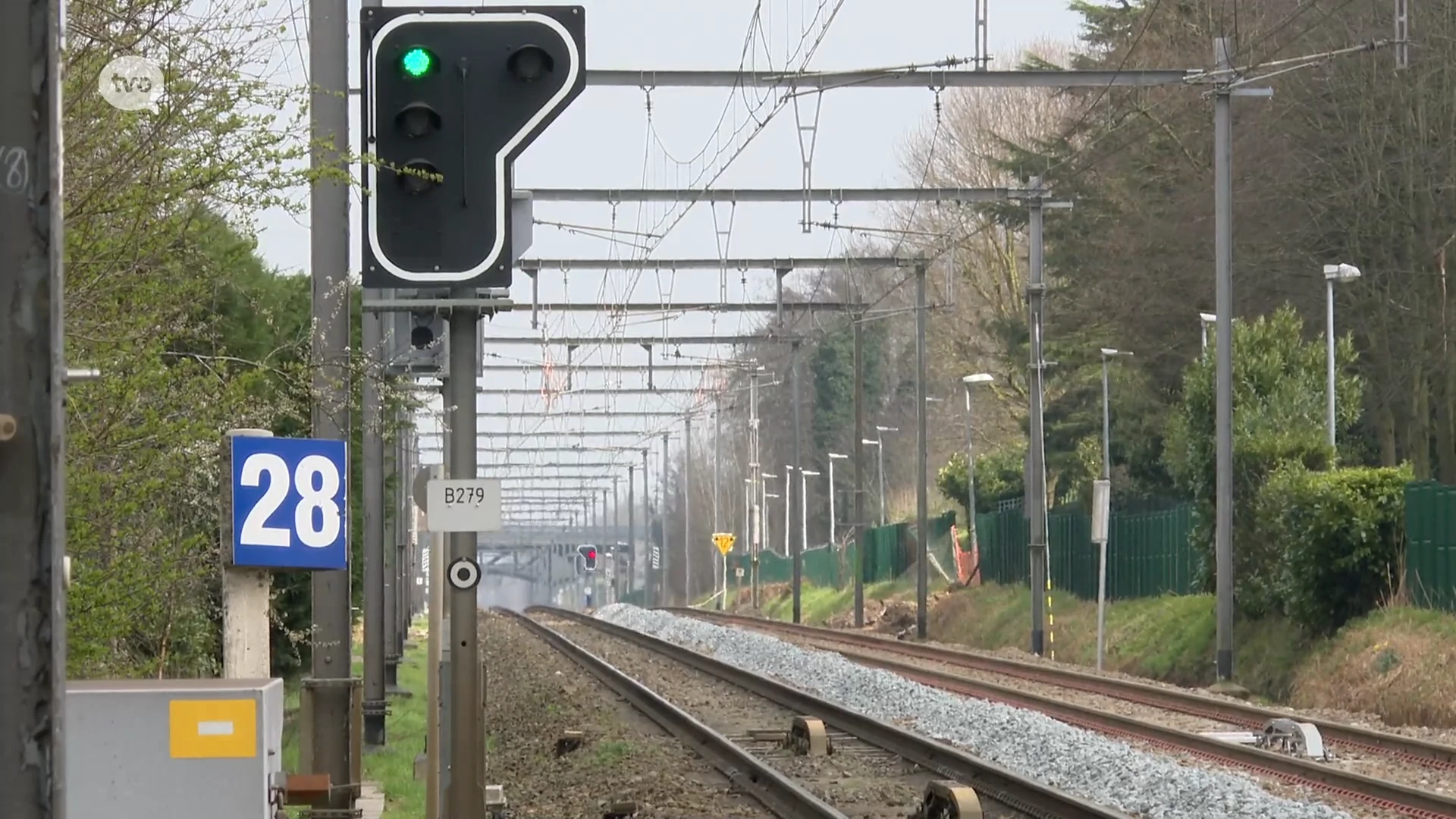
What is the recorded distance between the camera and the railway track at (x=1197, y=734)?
1569 cm

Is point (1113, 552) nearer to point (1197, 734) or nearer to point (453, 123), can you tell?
point (1197, 734)

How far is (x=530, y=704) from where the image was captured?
27.2 m

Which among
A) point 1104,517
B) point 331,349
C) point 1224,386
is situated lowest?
point 1104,517

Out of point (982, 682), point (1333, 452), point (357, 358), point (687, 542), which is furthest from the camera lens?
point (687, 542)

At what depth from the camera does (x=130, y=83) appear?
35.1ft

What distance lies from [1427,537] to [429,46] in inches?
922

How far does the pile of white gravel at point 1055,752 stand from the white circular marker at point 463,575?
553cm

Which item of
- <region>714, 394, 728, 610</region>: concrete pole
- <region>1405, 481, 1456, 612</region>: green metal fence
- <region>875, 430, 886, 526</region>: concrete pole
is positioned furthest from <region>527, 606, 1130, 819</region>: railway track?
<region>875, 430, 886, 526</region>: concrete pole

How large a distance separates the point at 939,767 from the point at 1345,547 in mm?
16372

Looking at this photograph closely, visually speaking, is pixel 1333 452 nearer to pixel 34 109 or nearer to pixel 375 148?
pixel 375 148

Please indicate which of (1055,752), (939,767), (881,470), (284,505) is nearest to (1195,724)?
(1055,752)

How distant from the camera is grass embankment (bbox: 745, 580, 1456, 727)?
2620 cm

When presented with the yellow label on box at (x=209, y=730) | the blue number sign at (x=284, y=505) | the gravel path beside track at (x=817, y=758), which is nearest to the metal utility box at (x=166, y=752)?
the yellow label on box at (x=209, y=730)

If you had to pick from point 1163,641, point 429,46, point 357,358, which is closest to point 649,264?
point 1163,641
